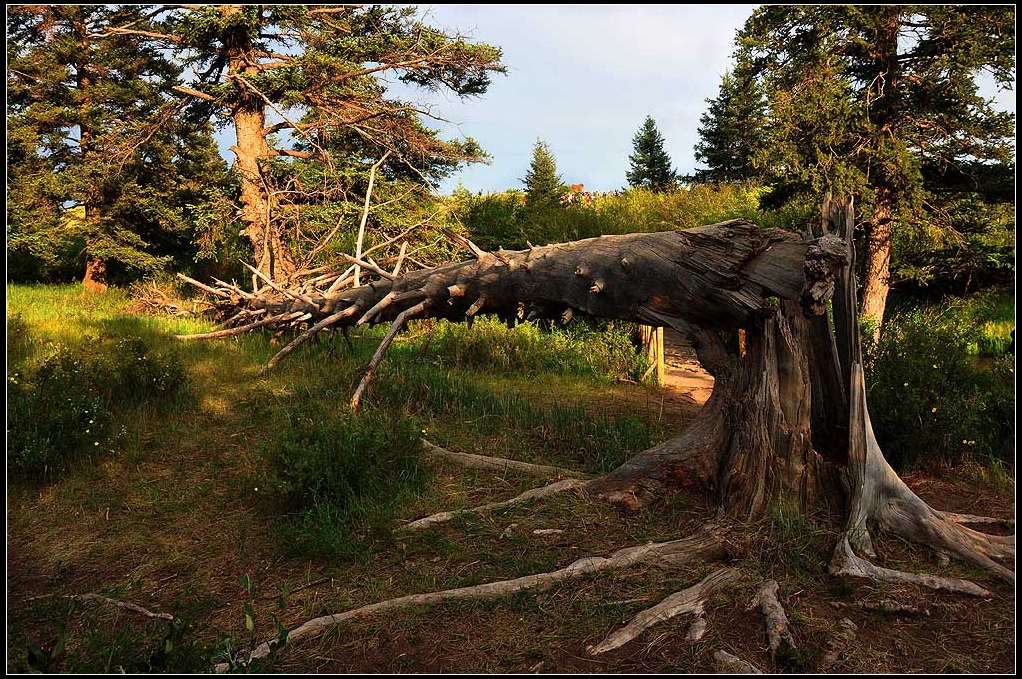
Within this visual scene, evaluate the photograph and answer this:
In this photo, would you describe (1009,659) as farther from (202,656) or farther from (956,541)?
(202,656)

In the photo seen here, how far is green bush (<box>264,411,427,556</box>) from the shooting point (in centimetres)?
411

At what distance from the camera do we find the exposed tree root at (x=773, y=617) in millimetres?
2750

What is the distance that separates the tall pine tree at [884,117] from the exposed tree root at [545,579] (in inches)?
408

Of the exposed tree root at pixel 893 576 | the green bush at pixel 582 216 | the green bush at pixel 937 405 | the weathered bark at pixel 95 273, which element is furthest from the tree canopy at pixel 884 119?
the weathered bark at pixel 95 273

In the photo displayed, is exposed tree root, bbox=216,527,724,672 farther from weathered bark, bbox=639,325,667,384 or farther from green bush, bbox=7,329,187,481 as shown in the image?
weathered bark, bbox=639,325,667,384

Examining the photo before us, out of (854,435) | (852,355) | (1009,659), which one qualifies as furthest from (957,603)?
(852,355)

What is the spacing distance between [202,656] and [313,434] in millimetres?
2382

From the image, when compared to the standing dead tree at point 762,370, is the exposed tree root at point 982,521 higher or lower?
lower

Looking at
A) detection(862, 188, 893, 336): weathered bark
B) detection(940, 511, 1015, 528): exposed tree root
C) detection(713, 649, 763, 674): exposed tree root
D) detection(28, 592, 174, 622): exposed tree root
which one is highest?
detection(862, 188, 893, 336): weathered bark

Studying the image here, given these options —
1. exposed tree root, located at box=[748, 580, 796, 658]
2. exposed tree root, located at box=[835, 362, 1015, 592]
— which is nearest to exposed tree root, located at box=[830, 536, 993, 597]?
exposed tree root, located at box=[835, 362, 1015, 592]

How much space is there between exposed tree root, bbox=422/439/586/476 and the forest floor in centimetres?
17

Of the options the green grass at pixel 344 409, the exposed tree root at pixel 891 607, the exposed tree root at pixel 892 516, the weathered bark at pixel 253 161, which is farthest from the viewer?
the weathered bark at pixel 253 161

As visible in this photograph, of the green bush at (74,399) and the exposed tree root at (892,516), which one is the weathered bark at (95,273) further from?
the exposed tree root at (892,516)

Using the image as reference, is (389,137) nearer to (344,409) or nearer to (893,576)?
(344,409)
